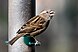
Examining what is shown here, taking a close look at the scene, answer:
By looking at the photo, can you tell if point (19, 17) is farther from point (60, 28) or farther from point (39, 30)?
point (60, 28)

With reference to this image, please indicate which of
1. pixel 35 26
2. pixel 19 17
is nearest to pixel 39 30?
pixel 35 26

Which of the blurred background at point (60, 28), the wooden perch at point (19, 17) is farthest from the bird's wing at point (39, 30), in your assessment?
the blurred background at point (60, 28)

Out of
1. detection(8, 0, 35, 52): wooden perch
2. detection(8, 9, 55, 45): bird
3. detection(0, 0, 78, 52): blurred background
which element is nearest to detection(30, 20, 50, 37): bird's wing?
detection(8, 9, 55, 45): bird

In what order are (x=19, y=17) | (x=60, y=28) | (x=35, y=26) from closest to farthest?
(x=35, y=26)
(x=19, y=17)
(x=60, y=28)

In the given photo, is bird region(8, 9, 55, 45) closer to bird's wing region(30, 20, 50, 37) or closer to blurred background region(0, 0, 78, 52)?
bird's wing region(30, 20, 50, 37)

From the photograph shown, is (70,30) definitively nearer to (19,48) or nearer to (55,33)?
(55,33)

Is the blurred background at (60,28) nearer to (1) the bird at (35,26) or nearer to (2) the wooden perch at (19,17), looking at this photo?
(2) the wooden perch at (19,17)

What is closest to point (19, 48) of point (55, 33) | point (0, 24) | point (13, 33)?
point (13, 33)
